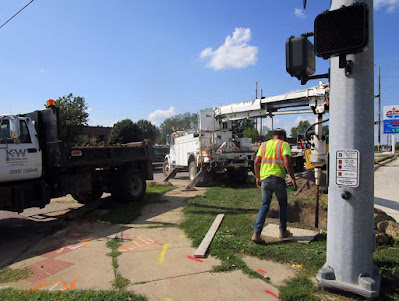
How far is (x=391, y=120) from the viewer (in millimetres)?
32438

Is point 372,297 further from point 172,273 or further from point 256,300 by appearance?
point 172,273

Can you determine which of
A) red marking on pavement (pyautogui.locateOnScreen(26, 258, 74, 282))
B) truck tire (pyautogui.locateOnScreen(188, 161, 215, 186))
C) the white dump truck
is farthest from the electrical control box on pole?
truck tire (pyautogui.locateOnScreen(188, 161, 215, 186))

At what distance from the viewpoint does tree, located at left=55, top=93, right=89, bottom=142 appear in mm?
21109

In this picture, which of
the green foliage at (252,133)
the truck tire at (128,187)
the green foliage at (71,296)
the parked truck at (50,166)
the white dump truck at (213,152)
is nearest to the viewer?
the green foliage at (71,296)

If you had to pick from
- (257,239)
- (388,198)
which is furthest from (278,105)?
(257,239)

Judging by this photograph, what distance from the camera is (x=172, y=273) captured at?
3.91 metres

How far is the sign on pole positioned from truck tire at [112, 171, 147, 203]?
104ft

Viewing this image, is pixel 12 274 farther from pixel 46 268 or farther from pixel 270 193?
pixel 270 193

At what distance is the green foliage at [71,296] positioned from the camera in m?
3.25

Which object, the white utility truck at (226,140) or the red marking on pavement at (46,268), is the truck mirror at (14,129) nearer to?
the red marking on pavement at (46,268)

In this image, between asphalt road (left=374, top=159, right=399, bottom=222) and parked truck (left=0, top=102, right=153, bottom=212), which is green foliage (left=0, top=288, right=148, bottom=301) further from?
asphalt road (left=374, top=159, right=399, bottom=222)

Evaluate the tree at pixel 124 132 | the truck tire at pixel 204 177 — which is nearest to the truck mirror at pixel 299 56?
the truck tire at pixel 204 177

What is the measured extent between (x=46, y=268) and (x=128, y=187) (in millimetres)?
4533

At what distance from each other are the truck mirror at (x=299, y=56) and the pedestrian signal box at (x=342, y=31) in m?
0.22
